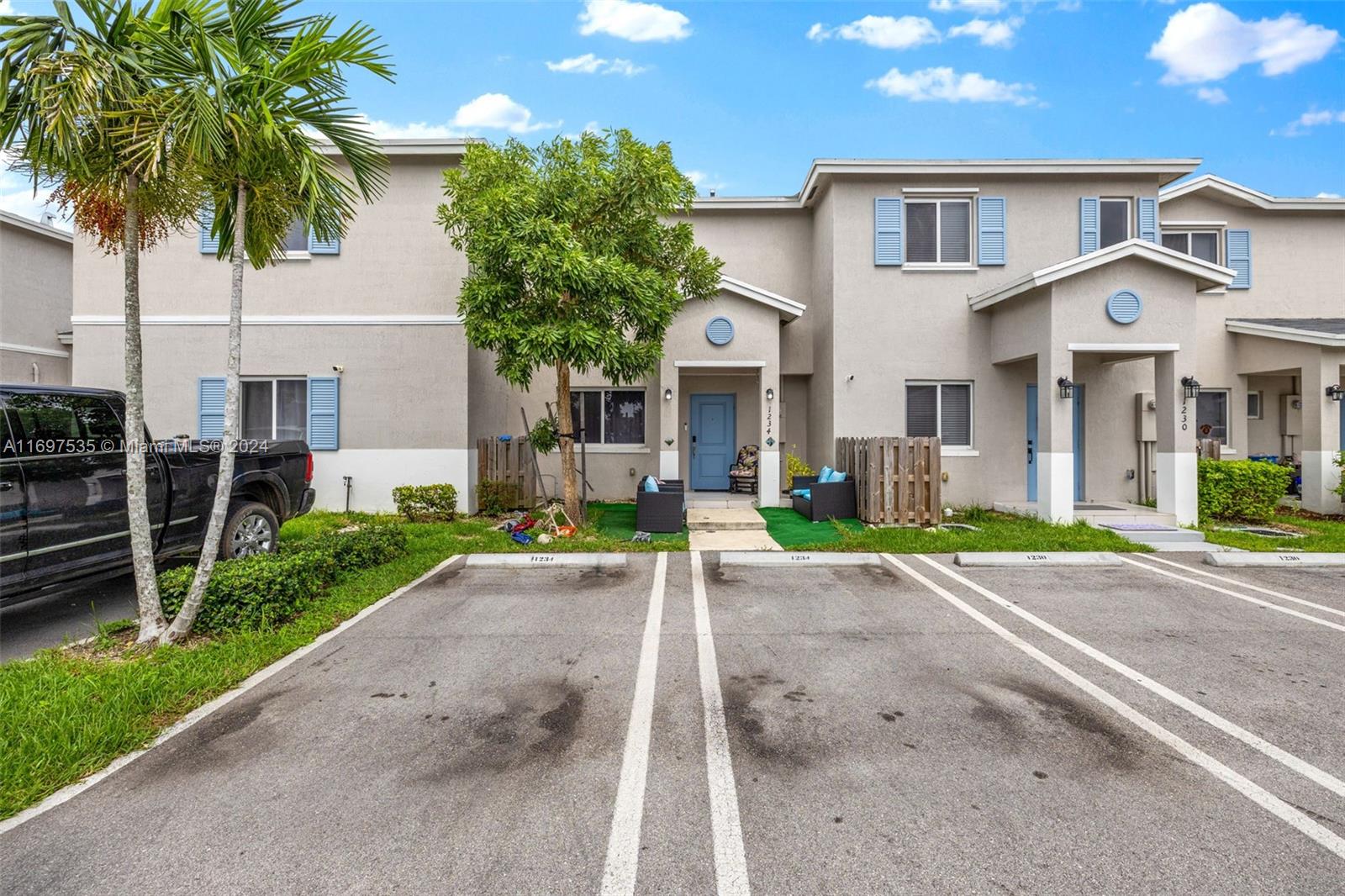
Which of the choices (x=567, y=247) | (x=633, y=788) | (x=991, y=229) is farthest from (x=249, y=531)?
(x=991, y=229)

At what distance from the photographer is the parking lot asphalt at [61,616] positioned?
15.6 ft

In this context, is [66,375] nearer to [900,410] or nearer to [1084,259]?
[900,410]

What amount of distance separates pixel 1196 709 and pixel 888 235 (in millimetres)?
10011

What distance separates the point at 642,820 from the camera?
2602mm

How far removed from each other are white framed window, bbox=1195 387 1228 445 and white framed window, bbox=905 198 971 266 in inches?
232

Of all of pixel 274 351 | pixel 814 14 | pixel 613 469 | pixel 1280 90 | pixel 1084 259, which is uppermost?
pixel 814 14

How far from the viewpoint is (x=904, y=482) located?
9.86 m

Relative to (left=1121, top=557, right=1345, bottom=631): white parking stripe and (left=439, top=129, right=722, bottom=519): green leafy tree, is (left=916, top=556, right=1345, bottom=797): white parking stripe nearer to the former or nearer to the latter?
(left=1121, top=557, right=1345, bottom=631): white parking stripe

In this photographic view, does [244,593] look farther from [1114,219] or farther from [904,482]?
[1114,219]

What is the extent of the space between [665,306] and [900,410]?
18.6 ft

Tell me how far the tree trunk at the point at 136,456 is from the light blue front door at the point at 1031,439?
13.0 metres

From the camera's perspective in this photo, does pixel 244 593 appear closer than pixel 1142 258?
Yes

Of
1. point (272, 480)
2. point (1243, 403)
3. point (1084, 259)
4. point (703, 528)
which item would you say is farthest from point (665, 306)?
point (1243, 403)

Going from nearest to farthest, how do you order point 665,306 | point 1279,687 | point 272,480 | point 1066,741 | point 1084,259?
1. point 1066,741
2. point 1279,687
3. point 272,480
4. point 665,306
5. point 1084,259
